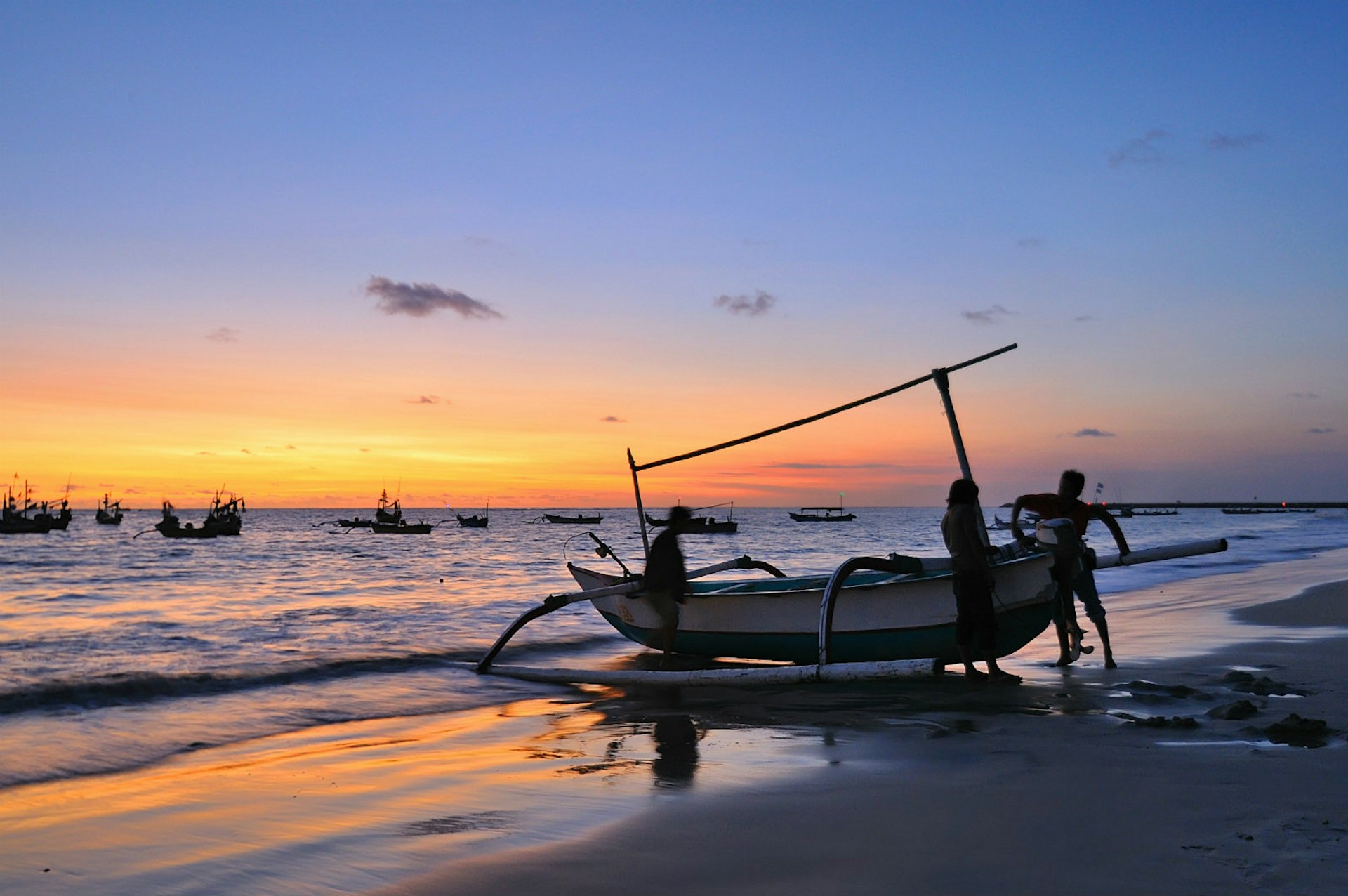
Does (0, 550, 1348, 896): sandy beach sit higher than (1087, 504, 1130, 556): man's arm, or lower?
lower

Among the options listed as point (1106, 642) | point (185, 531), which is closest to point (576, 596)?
point (1106, 642)

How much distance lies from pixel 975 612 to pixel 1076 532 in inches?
53.5

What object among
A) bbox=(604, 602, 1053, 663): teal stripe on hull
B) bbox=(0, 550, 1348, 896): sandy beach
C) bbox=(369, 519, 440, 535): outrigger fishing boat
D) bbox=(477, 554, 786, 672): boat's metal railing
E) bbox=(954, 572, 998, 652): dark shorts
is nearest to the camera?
bbox=(0, 550, 1348, 896): sandy beach

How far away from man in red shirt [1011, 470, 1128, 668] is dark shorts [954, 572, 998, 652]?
657mm

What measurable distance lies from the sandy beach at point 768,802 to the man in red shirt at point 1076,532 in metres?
0.72

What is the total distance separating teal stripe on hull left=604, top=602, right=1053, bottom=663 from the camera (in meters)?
9.49

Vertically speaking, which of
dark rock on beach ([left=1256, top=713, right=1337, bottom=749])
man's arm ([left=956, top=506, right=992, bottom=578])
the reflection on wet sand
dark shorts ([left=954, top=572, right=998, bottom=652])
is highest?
man's arm ([left=956, top=506, right=992, bottom=578])

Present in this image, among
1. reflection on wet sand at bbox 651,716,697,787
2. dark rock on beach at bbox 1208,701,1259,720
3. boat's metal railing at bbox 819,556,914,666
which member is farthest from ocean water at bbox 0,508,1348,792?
dark rock on beach at bbox 1208,701,1259,720

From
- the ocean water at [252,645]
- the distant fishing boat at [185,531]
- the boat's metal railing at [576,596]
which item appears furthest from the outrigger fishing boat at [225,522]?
the boat's metal railing at [576,596]

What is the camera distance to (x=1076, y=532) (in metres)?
9.29

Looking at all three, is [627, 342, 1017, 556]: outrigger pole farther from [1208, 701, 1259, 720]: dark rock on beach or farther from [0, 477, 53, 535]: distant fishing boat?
[0, 477, 53, 535]: distant fishing boat

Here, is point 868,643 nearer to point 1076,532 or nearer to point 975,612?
point 975,612

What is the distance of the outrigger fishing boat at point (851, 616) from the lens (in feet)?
30.7

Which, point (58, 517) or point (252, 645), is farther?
point (58, 517)
